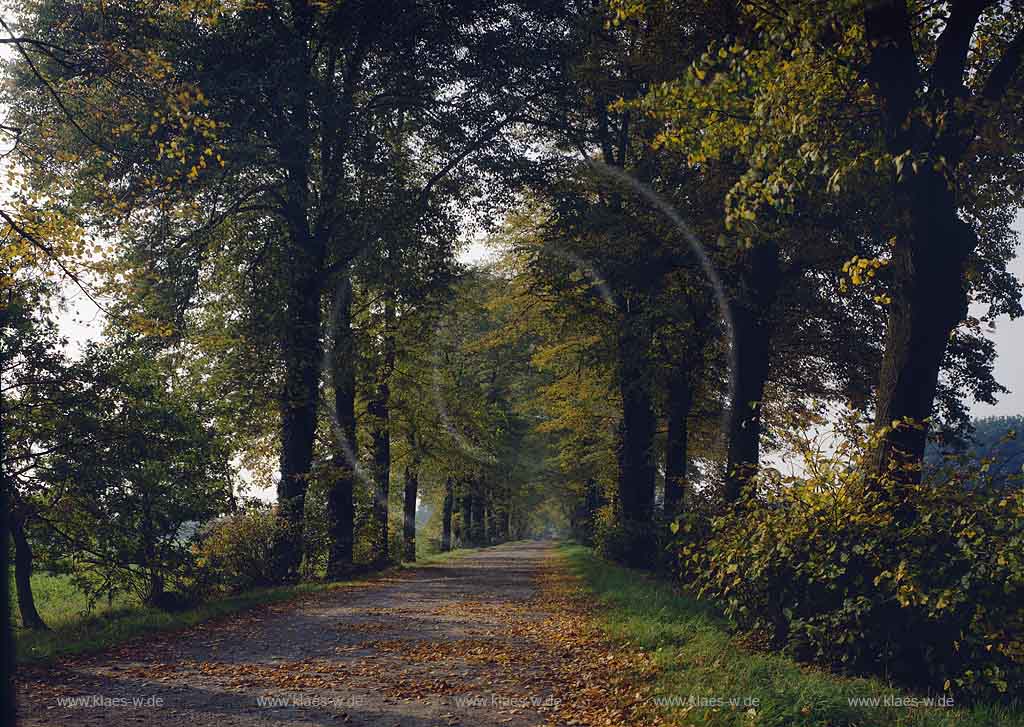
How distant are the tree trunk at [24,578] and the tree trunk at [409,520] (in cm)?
1445

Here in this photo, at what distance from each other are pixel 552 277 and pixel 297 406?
668cm

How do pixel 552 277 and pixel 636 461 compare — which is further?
pixel 636 461

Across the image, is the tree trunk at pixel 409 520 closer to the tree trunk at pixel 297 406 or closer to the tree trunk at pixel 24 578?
the tree trunk at pixel 297 406

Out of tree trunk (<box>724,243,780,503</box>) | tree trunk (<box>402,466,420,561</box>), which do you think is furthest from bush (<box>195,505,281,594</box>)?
tree trunk (<box>402,466,420,561</box>)

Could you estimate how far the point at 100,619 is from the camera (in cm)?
1098

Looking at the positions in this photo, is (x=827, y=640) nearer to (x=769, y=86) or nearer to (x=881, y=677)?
(x=881, y=677)

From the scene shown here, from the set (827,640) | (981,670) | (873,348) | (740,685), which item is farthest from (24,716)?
(873,348)

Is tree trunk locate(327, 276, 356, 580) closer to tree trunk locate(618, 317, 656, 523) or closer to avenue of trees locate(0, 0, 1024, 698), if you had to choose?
avenue of trees locate(0, 0, 1024, 698)

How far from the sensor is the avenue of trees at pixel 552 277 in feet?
26.1

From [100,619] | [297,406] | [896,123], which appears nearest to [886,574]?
[896,123]

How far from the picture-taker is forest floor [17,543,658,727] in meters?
6.22

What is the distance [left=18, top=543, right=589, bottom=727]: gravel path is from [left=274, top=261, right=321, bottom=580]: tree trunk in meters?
3.88

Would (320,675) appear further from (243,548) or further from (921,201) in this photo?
(243,548)

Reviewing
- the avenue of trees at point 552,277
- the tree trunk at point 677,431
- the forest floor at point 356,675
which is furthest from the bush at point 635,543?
the forest floor at point 356,675
